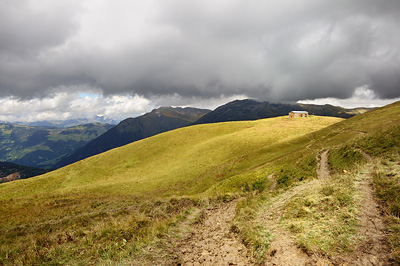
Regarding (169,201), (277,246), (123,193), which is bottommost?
(123,193)

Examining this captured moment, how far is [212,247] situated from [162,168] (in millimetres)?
45907

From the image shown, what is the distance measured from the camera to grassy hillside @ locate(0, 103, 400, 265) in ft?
29.2

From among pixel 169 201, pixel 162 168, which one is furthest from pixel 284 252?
pixel 162 168

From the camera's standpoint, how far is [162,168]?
175ft

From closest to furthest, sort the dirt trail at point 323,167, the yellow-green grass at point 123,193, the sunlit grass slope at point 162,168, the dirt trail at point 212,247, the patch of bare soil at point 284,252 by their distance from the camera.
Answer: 1. the patch of bare soil at point 284,252
2. the dirt trail at point 212,247
3. the yellow-green grass at point 123,193
4. the dirt trail at point 323,167
5. the sunlit grass slope at point 162,168

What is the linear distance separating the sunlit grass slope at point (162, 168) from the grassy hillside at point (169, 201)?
1.20 ft

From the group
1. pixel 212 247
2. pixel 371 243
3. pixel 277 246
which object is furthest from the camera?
pixel 212 247

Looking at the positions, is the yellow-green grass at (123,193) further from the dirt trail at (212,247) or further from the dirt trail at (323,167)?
the dirt trail at (323,167)

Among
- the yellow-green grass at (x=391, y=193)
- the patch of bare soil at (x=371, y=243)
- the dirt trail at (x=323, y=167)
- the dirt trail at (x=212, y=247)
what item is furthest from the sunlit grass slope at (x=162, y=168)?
the patch of bare soil at (x=371, y=243)

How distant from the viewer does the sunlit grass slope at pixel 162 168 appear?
3953 centimetres

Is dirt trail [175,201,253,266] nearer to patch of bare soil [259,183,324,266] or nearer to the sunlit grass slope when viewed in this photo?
patch of bare soil [259,183,324,266]

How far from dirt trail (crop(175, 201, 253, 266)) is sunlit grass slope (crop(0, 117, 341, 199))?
2245 cm

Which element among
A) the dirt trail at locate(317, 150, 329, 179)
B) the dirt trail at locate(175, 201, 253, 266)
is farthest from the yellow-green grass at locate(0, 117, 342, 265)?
the dirt trail at locate(317, 150, 329, 179)

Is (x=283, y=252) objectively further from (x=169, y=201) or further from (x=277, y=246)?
(x=169, y=201)
